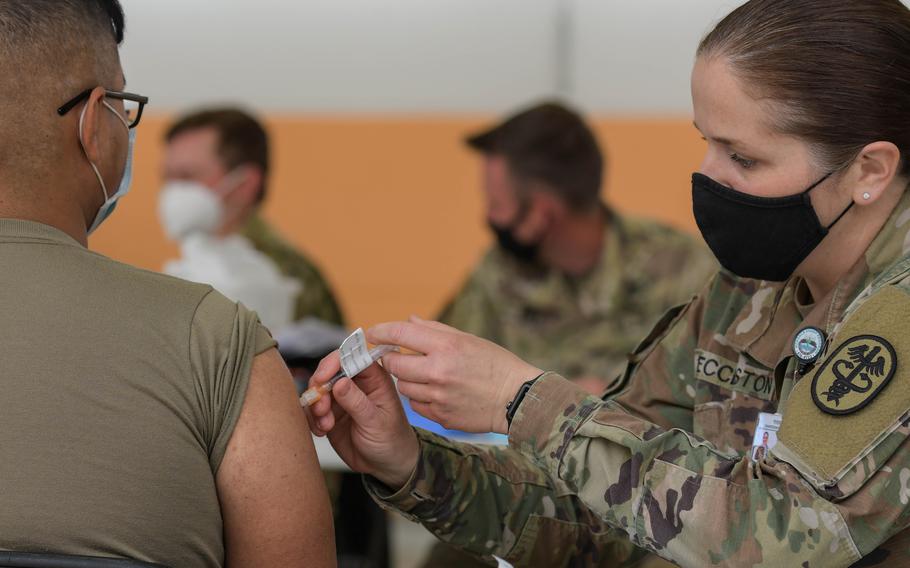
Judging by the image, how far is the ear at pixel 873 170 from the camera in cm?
140

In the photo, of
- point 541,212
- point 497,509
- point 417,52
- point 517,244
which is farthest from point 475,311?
point 497,509

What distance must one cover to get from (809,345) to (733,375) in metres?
0.23

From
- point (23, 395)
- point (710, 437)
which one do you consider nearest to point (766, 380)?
point (710, 437)

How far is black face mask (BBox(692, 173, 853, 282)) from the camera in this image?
4.70ft

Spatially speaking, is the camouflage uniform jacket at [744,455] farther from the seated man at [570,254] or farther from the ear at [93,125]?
the seated man at [570,254]

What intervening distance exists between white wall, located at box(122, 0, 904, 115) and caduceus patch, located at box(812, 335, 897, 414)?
293 cm

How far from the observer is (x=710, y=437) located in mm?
1668

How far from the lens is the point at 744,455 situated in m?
1.39

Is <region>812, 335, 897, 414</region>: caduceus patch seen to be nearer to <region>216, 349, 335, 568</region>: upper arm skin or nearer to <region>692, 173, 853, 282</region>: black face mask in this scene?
<region>692, 173, 853, 282</region>: black face mask

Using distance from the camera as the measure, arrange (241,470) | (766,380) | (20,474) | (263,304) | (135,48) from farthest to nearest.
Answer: (135,48)
(263,304)
(766,380)
(241,470)
(20,474)

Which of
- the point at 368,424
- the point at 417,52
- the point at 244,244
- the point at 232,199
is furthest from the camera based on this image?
the point at 417,52

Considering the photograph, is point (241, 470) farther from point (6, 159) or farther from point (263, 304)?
point (263, 304)

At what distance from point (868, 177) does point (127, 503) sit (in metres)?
1.00

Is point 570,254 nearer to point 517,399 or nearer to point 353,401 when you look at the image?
point 353,401
